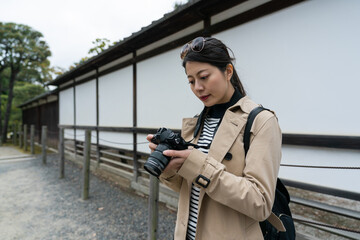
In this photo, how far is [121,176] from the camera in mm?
5906

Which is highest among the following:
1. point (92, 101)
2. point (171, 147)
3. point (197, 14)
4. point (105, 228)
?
point (197, 14)

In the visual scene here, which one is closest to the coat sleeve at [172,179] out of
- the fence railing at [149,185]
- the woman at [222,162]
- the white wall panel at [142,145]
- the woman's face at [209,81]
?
the woman at [222,162]

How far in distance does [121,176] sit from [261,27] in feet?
17.4

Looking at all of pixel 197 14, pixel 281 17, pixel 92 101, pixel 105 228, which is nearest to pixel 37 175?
pixel 92 101

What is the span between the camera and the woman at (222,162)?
847 millimetres

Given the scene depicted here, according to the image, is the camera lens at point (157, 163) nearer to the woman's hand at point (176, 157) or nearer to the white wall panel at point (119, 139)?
the woman's hand at point (176, 157)

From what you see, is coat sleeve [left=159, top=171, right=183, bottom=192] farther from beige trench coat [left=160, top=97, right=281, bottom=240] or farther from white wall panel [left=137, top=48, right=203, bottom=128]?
white wall panel [left=137, top=48, right=203, bottom=128]

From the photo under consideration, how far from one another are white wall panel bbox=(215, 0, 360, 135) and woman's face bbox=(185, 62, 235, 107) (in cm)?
176

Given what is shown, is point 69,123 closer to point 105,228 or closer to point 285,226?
point 105,228

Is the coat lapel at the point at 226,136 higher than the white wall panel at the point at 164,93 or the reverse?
the reverse

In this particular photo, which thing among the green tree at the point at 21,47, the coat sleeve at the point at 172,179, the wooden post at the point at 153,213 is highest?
the green tree at the point at 21,47

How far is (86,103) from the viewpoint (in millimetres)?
7664

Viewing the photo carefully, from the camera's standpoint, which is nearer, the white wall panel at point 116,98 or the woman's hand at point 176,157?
the woman's hand at point 176,157

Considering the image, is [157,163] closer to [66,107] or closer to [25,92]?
[66,107]
